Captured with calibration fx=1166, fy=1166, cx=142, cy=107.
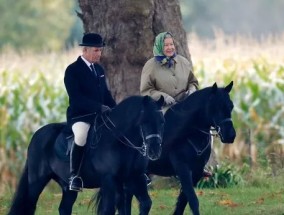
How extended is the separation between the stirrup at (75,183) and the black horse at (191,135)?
675 mm

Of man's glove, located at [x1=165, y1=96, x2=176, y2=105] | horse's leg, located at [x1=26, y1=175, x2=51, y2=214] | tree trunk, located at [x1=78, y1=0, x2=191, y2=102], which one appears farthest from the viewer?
tree trunk, located at [x1=78, y1=0, x2=191, y2=102]

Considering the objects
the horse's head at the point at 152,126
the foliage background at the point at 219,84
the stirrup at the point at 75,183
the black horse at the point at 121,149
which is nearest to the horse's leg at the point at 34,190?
the black horse at the point at 121,149

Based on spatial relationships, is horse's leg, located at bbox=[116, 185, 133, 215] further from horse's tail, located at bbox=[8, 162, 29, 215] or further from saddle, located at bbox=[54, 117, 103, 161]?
horse's tail, located at bbox=[8, 162, 29, 215]

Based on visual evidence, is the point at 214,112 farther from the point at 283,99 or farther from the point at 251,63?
the point at 251,63

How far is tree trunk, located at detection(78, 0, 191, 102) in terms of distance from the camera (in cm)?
1722

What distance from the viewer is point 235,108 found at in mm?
21031

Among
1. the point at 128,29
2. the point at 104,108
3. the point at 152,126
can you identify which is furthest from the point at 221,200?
the point at 152,126

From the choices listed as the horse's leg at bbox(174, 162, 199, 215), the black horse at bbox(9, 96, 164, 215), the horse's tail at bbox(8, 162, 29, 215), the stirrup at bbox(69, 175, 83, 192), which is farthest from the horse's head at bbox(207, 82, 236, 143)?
the horse's tail at bbox(8, 162, 29, 215)

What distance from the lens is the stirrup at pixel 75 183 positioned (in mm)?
12648

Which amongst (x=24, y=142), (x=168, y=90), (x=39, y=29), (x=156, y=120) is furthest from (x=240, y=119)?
(x=39, y=29)

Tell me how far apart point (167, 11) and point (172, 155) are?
442cm

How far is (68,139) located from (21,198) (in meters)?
1.22

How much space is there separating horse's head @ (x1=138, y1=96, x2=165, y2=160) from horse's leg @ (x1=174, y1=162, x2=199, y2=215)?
1.41 meters

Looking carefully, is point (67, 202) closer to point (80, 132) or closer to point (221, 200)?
point (80, 132)
